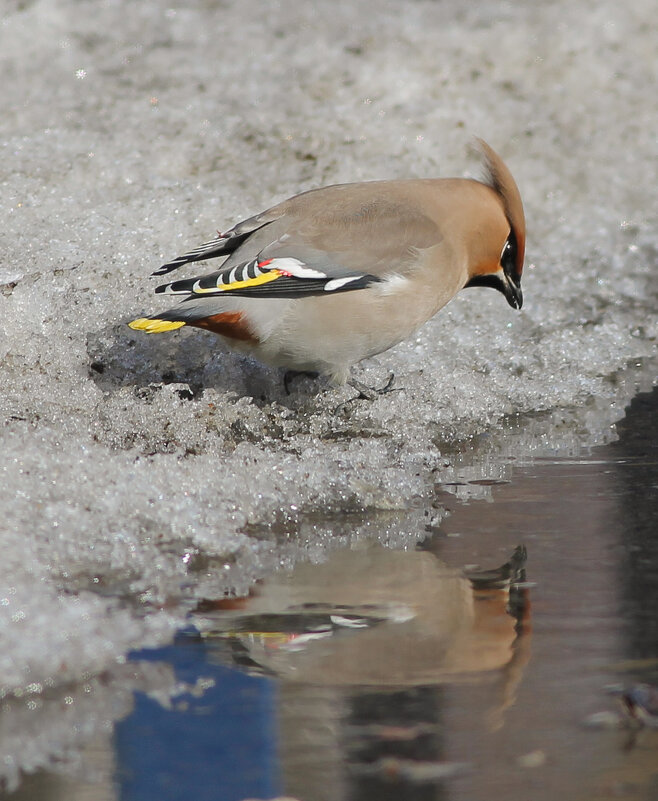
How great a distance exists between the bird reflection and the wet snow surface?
150 mm

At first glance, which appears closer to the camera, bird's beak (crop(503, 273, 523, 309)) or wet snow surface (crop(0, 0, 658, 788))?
wet snow surface (crop(0, 0, 658, 788))

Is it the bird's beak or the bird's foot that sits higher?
the bird's beak

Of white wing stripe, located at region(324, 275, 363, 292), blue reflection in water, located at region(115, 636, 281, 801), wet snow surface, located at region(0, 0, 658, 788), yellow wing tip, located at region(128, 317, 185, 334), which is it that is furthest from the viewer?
white wing stripe, located at region(324, 275, 363, 292)

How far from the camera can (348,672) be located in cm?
219

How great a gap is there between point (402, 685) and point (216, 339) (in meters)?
2.55

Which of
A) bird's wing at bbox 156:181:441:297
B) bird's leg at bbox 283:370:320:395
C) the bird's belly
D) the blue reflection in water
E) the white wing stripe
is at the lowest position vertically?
the blue reflection in water

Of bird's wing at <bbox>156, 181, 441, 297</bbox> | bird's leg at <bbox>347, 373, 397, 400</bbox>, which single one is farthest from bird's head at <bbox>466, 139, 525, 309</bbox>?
bird's leg at <bbox>347, 373, 397, 400</bbox>

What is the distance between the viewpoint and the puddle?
1852 millimetres

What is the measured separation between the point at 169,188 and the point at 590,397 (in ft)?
7.97

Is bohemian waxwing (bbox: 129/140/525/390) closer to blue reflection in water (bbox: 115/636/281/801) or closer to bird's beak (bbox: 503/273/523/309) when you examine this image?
bird's beak (bbox: 503/273/523/309)

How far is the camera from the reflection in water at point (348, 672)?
1.86m

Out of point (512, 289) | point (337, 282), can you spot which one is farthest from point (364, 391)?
point (512, 289)

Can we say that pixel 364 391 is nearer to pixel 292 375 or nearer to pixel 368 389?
pixel 368 389

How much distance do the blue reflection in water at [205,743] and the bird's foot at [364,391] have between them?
195 centimetres
